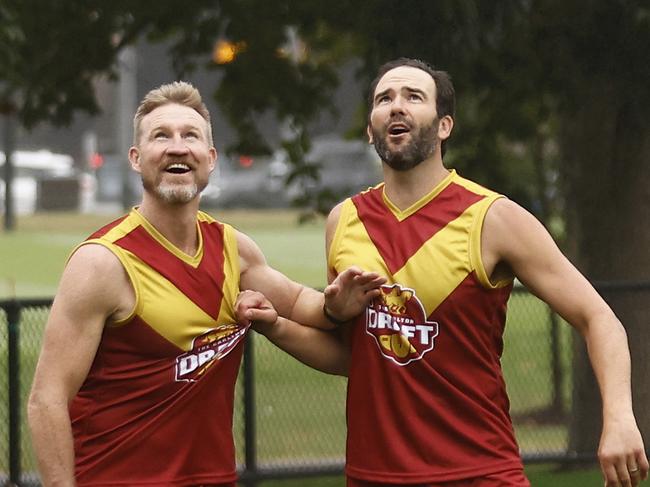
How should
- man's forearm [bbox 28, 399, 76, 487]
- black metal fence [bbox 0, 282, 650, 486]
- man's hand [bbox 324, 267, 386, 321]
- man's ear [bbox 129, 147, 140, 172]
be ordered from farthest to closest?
black metal fence [bbox 0, 282, 650, 486] < man's ear [bbox 129, 147, 140, 172] < man's hand [bbox 324, 267, 386, 321] < man's forearm [bbox 28, 399, 76, 487]

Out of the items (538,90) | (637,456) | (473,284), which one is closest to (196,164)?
(473,284)

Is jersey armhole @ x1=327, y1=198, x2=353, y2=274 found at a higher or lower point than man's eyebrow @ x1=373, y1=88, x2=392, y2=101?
lower

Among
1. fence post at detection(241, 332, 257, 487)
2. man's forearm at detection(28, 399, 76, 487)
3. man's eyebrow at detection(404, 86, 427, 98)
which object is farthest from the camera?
fence post at detection(241, 332, 257, 487)

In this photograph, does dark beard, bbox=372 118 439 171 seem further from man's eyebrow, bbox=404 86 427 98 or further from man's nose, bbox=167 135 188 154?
man's nose, bbox=167 135 188 154

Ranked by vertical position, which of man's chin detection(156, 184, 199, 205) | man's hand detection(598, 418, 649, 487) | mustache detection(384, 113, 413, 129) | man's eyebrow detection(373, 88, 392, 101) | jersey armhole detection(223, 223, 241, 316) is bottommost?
man's hand detection(598, 418, 649, 487)

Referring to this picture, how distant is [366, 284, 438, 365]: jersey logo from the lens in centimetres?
502

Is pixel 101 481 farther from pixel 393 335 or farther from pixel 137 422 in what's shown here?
pixel 393 335

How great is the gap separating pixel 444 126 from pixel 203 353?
1080mm

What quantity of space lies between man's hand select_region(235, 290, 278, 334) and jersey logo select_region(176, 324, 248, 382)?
75 mm

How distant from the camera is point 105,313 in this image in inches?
190

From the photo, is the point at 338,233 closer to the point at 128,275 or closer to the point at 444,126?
the point at 444,126

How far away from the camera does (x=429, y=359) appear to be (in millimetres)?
5027

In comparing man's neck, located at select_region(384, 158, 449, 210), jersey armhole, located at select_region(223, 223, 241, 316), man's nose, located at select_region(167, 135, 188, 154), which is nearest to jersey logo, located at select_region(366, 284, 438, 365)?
man's neck, located at select_region(384, 158, 449, 210)

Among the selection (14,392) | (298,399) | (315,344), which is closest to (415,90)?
(315,344)
